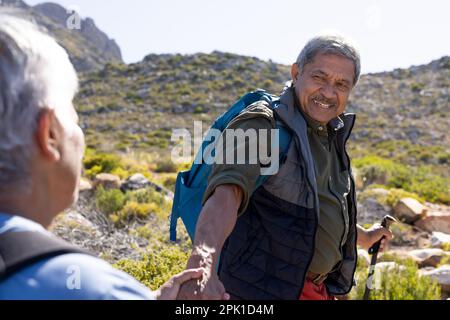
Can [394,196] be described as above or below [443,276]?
below

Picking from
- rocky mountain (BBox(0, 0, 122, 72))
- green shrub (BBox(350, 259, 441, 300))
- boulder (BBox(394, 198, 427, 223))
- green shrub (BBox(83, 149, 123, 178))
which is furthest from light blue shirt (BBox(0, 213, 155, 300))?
rocky mountain (BBox(0, 0, 122, 72))

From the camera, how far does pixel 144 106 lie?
113 ft

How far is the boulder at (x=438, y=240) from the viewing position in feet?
29.3

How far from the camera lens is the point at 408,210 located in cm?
1066

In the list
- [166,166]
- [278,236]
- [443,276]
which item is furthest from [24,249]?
[166,166]

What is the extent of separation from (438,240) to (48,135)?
346 inches

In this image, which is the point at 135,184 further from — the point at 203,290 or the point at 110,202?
the point at 203,290

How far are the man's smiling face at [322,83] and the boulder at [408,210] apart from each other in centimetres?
833

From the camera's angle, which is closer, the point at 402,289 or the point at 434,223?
the point at 402,289

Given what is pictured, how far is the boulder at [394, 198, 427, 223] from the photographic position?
10562 millimetres

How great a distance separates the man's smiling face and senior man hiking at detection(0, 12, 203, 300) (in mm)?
1502

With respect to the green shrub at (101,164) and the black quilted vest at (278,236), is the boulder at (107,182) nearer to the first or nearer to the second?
the green shrub at (101,164)

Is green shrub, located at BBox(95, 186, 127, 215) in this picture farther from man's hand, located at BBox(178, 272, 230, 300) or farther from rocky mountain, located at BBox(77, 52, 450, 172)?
rocky mountain, located at BBox(77, 52, 450, 172)

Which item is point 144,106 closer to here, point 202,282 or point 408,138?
point 408,138
